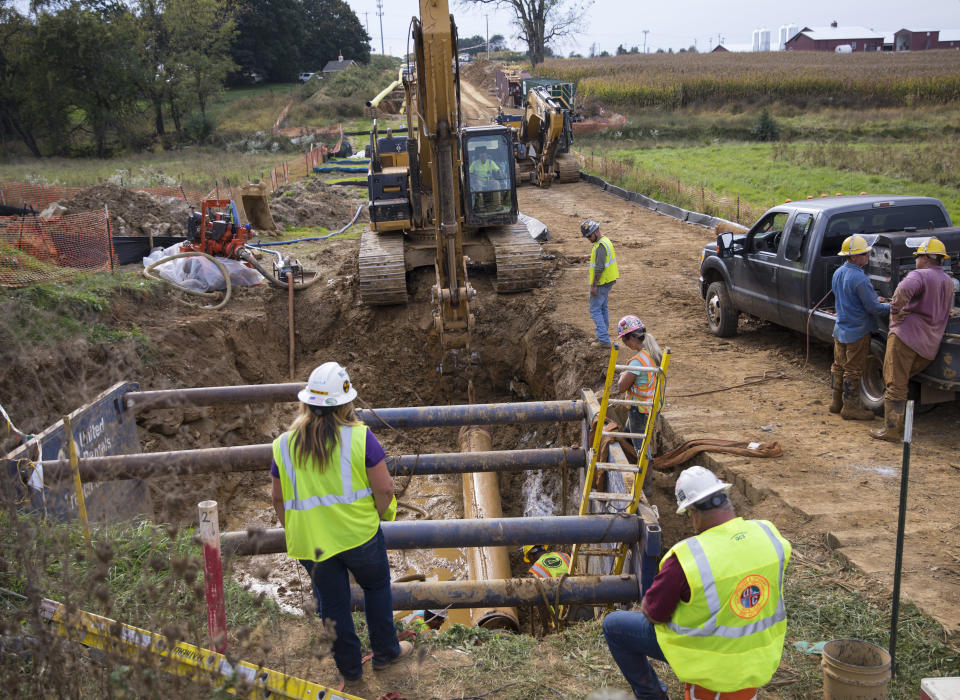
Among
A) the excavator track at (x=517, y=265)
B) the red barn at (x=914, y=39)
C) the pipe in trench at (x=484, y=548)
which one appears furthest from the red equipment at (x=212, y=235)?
the red barn at (x=914, y=39)

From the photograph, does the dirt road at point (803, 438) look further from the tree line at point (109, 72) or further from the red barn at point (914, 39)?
the red barn at point (914, 39)

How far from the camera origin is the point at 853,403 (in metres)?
8.26

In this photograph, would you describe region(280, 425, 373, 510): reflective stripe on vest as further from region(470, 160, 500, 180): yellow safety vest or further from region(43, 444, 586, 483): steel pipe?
region(470, 160, 500, 180): yellow safety vest

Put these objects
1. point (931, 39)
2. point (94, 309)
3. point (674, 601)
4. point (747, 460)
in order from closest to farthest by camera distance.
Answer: point (674, 601), point (747, 460), point (94, 309), point (931, 39)

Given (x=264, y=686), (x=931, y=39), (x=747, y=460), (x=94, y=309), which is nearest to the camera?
(x=264, y=686)

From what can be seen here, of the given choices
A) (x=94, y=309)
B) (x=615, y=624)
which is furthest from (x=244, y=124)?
(x=615, y=624)

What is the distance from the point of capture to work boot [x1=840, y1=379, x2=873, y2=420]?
8195mm

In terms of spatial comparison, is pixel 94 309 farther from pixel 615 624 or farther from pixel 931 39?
pixel 931 39

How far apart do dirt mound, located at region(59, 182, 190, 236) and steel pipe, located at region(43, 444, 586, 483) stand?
10.2 meters

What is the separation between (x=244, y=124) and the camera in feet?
169

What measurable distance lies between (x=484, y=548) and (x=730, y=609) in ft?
15.4

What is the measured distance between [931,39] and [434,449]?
109 metres

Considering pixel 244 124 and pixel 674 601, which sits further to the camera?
pixel 244 124

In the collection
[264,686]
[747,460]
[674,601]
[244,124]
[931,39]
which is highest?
[931,39]
